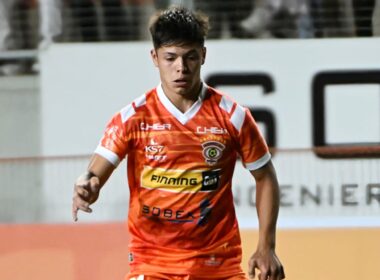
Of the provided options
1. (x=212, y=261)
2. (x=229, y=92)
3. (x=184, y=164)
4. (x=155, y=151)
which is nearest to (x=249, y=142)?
(x=184, y=164)

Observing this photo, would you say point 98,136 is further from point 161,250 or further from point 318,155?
point 161,250

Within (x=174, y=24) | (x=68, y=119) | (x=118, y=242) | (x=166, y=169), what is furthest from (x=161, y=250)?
(x=68, y=119)

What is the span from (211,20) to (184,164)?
10.8ft

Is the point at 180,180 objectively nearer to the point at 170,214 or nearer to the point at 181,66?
the point at 170,214

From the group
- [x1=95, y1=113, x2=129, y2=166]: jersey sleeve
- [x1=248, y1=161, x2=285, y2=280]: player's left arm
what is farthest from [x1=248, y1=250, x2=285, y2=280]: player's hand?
[x1=95, y1=113, x2=129, y2=166]: jersey sleeve

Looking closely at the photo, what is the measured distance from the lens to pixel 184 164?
15.5 ft

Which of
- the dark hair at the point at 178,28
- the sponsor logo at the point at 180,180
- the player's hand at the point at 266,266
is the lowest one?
the player's hand at the point at 266,266

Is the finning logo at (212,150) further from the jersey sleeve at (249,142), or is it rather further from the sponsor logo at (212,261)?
the sponsor logo at (212,261)

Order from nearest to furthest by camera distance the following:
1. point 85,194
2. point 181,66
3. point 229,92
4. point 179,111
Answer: point 85,194
point 181,66
point 179,111
point 229,92

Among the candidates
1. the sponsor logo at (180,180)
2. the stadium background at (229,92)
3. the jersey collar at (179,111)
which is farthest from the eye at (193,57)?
the stadium background at (229,92)

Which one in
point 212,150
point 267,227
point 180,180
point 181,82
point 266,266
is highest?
point 181,82

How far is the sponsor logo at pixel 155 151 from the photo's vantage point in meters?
4.70

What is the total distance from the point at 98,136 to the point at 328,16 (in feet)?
5.61

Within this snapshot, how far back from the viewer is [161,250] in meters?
4.73
